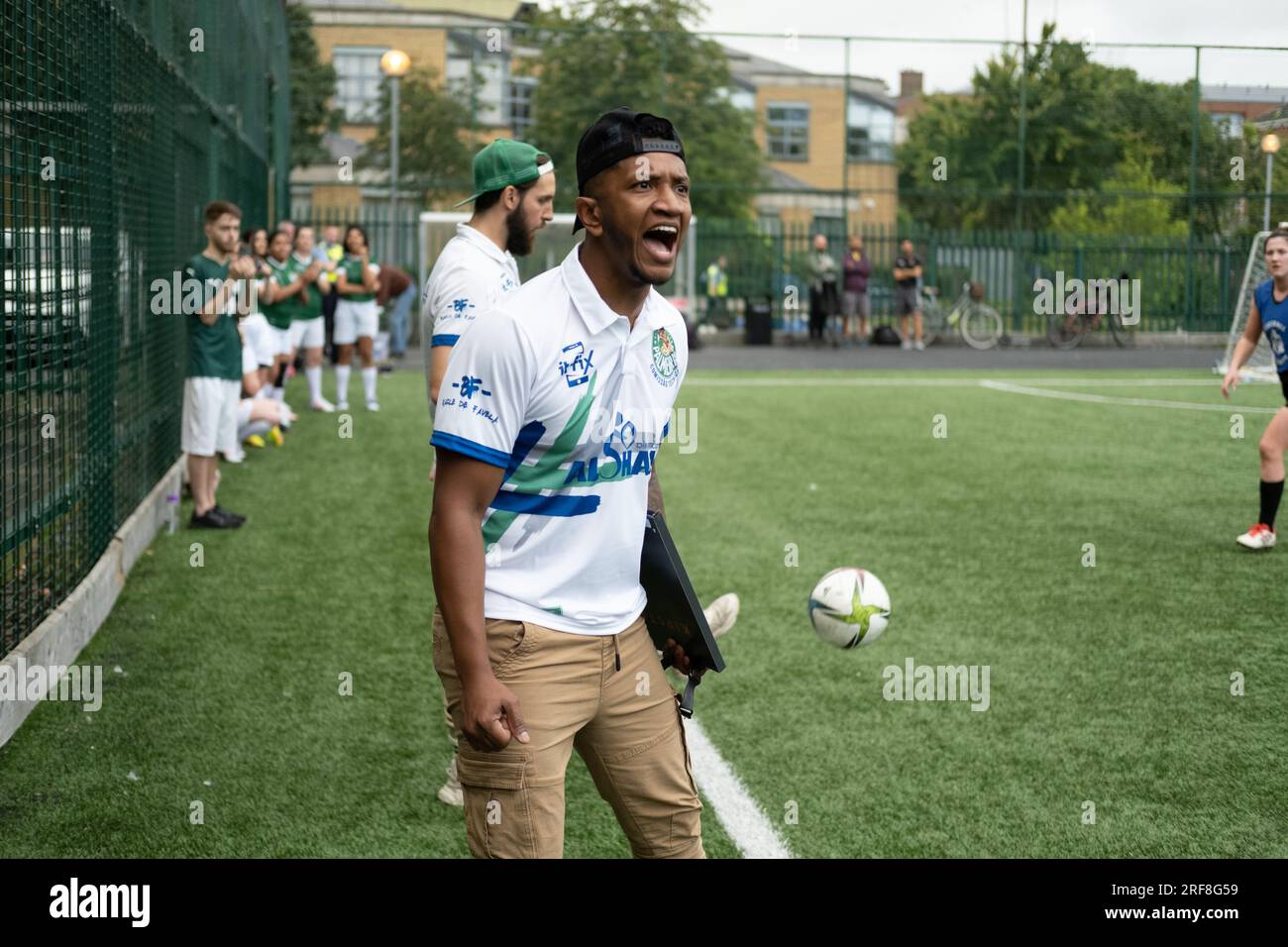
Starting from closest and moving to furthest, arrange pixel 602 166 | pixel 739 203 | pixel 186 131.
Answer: pixel 602 166 → pixel 186 131 → pixel 739 203

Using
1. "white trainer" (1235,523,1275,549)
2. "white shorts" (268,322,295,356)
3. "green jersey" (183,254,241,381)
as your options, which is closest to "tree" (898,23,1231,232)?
"white shorts" (268,322,295,356)

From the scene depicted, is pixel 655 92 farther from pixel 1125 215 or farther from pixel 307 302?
pixel 307 302

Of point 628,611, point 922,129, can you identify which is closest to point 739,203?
point 922,129

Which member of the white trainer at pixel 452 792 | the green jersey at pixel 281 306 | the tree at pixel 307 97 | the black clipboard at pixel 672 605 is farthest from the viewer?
the tree at pixel 307 97

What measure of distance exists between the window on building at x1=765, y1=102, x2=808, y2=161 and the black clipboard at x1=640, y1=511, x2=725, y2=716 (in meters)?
33.4

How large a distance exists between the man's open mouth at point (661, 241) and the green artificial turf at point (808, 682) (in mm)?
2414

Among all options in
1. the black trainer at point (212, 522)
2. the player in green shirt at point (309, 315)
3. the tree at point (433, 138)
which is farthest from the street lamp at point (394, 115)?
the black trainer at point (212, 522)

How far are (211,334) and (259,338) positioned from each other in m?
4.37

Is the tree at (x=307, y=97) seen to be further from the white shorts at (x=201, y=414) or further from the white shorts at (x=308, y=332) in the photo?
the white shorts at (x=201, y=414)

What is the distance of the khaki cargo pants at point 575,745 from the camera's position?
10.7 ft

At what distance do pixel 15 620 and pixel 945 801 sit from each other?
396cm

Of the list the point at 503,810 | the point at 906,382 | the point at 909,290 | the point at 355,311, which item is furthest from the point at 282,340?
the point at 909,290
